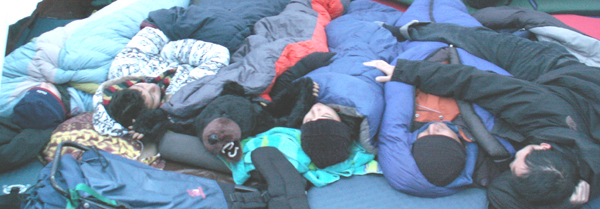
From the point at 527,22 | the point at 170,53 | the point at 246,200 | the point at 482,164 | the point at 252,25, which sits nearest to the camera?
the point at 246,200

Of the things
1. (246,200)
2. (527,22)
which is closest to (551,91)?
(527,22)

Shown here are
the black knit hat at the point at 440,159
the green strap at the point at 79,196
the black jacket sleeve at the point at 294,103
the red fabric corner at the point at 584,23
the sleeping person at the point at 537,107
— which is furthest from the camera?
the red fabric corner at the point at 584,23

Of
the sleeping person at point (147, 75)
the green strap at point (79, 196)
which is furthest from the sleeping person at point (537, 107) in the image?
the green strap at point (79, 196)

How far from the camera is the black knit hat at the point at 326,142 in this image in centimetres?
137

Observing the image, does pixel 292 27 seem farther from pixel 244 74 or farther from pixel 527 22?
pixel 527 22

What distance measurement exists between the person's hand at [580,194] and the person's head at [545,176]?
0.05 ft

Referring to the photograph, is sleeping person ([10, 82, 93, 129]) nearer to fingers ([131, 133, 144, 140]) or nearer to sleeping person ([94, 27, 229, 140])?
sleeping person ([94, 27, 229, 140])

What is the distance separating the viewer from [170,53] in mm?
1884

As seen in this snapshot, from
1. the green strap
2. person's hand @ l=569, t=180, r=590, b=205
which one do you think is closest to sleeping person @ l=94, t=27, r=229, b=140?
the green strap

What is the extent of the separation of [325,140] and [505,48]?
109 cm

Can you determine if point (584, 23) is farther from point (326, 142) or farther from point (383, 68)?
point (326, 142)

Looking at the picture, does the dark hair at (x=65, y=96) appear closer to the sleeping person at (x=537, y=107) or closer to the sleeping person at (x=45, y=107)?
the sleeping person at (x=45, y=107)

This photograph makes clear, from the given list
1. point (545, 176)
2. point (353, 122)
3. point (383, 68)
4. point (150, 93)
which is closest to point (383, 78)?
point (383, 68)

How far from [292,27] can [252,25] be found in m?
0.25
